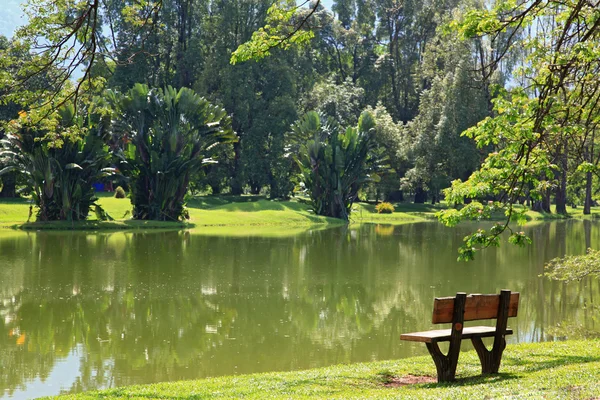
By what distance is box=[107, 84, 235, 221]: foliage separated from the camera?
4231cm

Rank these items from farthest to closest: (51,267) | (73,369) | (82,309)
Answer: (51,267) < (82,309) < (73,369)

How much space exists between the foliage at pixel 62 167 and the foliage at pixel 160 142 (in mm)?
2313

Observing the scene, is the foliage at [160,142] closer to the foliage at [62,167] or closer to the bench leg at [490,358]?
the foliage at [62,167]

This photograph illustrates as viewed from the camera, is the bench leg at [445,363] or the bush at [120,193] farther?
the bush at [120,193]

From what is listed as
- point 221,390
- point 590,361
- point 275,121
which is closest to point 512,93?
point 590,361

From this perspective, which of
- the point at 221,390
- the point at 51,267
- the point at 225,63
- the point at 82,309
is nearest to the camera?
the point at 221,390

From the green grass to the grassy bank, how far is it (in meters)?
30.6

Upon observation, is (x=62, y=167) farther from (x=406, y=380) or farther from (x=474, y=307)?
(x=474, y=307)

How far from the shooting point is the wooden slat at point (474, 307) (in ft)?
28.3

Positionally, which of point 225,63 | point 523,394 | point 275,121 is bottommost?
point 523,394

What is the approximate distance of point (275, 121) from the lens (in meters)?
61.9

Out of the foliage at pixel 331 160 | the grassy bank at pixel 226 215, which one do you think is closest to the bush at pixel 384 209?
the grassy bank at pixel 226 215

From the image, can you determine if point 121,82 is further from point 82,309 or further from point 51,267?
point 82,309

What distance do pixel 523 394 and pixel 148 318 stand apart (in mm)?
10145
